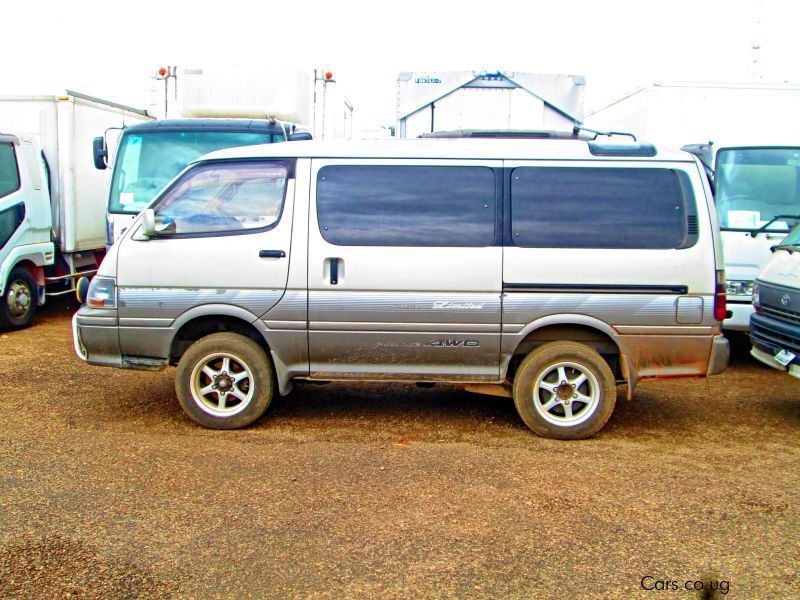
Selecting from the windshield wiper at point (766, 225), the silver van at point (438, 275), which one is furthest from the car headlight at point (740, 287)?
the silver van at point (438, 275)

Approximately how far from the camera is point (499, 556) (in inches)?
150

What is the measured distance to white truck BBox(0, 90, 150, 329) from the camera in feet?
32.4

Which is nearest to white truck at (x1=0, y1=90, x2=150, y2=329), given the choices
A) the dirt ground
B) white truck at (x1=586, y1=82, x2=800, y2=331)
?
the dirt ground

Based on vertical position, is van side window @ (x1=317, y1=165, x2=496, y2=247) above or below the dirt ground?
above

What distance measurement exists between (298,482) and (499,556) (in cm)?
148

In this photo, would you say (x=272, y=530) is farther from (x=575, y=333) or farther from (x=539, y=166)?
(x=539, y=166)

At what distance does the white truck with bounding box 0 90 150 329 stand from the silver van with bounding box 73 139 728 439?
5.06 m

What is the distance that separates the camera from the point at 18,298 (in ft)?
33.4

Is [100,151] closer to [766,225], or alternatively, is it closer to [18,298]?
[18,298]

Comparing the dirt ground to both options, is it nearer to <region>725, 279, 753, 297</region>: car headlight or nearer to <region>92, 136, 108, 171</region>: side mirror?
<region>725, 279, 753, 297</region>: car headlight

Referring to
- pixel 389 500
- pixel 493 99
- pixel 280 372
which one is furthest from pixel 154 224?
pixel 493 99

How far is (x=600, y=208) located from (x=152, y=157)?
5.74m

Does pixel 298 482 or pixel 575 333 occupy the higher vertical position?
pixel 575 333

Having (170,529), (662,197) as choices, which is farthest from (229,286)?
(662,197)
